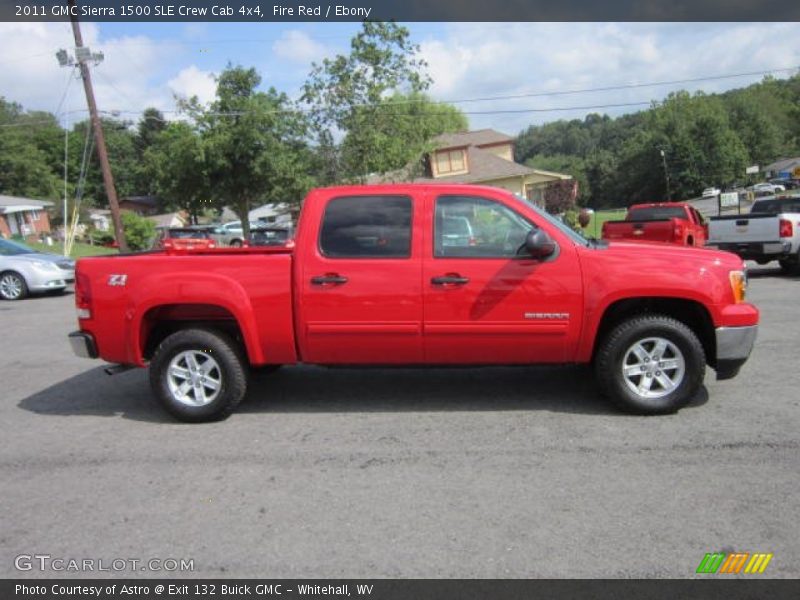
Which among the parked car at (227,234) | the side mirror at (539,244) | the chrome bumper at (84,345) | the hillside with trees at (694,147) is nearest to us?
the side mirror at (539,244)

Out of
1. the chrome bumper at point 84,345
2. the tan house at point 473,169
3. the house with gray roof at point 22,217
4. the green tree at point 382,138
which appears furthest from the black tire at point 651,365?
the house with gray roof at point 22,217

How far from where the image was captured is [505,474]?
4109mm

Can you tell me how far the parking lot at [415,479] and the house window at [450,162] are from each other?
3388 cm

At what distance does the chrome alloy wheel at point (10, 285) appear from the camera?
14844mm

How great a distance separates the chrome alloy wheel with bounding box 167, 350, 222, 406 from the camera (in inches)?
209

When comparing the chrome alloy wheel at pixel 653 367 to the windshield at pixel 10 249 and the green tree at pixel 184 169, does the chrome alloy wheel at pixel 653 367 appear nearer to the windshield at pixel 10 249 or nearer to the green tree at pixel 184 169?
the windshield at pixel 10 249

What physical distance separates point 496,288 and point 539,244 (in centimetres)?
47

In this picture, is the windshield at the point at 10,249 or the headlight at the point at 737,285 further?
the windshield at the point at 10,249

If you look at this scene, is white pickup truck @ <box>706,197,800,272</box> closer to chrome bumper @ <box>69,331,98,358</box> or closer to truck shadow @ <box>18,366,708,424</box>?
truck shadow @ <box>18,366,708,424</box>

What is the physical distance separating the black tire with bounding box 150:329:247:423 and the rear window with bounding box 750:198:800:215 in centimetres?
1483

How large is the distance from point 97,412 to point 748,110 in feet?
359

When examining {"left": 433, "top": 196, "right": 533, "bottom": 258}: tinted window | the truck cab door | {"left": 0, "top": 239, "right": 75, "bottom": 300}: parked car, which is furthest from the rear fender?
{"left": 0, "top": 239, "right": 75, "bottom": 300}: parked car
